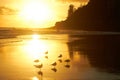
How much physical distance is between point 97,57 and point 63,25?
401 feet

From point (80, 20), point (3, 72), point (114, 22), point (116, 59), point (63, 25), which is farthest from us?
point (63, 25)

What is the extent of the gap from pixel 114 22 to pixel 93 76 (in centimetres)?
8767

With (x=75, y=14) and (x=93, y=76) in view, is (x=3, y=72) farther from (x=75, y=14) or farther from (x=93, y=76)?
(x=75, y=14)

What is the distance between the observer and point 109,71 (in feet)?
63.3

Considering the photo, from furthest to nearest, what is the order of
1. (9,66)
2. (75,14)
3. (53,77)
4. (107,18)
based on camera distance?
1. (75,14)
2. (107,18)
3. (9,66)
4. (53,77)

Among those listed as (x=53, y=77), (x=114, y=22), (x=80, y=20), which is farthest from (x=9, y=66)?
(x=80, y=20)

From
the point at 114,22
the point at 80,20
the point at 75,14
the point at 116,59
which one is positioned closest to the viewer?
the point at 116,59

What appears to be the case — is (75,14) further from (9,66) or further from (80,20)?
(9,66)

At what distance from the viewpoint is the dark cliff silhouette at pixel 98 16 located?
10625 centimetres

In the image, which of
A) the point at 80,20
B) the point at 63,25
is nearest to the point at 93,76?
the point at 80,20

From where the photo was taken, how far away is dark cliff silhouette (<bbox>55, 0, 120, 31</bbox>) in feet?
349

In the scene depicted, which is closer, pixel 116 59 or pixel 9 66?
pixel 9 66

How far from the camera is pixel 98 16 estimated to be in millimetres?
117125

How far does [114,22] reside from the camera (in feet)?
341
